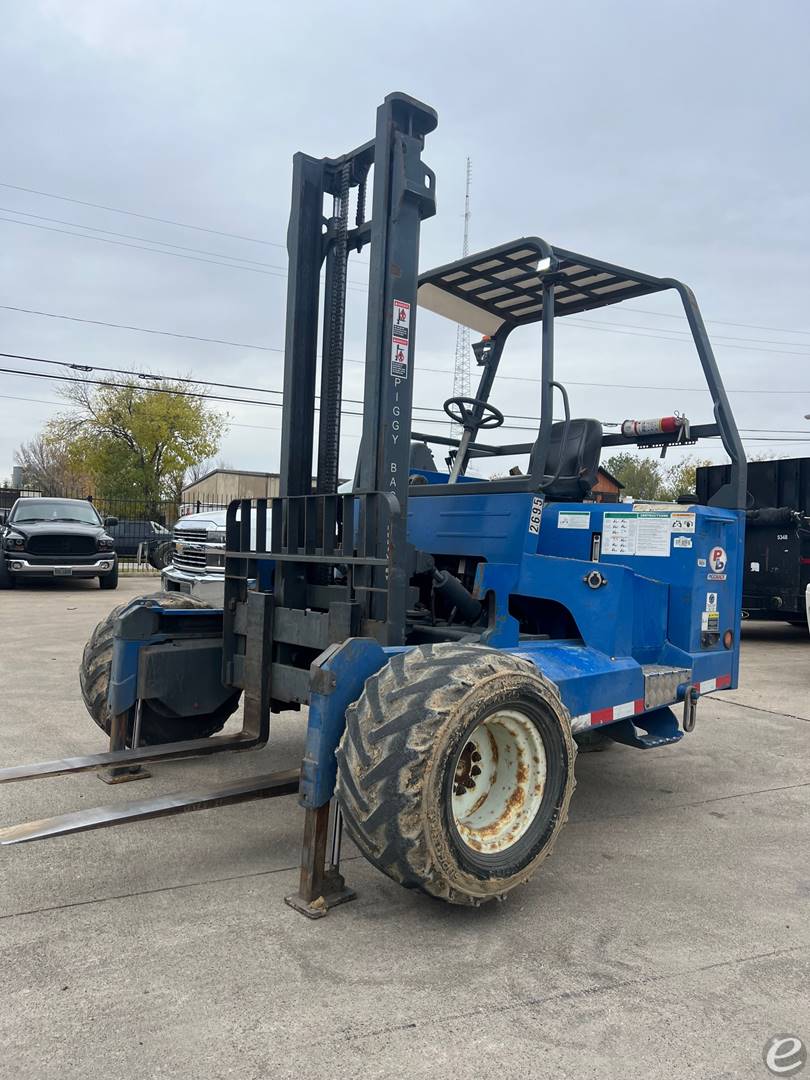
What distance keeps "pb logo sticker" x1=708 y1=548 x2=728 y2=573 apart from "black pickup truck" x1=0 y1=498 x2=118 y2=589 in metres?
14.9

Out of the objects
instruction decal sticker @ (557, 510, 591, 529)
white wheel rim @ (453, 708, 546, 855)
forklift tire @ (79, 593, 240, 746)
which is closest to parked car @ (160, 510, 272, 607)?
forklift tire @ (79, 593, 240, 746)

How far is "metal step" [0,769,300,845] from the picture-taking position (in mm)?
3002

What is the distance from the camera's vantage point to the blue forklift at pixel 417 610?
3131 millimetres

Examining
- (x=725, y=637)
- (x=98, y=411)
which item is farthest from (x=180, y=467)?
(x=725, y=637)

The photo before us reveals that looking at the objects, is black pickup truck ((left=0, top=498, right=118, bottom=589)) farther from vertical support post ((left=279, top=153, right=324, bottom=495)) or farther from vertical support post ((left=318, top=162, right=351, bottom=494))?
vertical support post ((left=318, top=162, right=351, bottom=494))

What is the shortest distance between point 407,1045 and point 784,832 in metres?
2.75

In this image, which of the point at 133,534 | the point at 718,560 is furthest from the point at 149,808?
the point at 133,534

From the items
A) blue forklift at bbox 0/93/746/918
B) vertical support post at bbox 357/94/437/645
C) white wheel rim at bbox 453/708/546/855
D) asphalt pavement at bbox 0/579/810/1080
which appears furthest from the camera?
vertical support post at bbox 357/94/437/645

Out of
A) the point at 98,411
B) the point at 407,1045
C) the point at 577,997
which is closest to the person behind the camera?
the point at 407,1045

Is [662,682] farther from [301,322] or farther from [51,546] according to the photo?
[51,546]

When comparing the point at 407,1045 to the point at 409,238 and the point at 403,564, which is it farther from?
the point at 409,238

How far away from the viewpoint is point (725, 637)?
5137mm

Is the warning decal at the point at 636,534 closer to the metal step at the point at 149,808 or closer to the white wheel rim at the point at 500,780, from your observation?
the white wheel rim at the point at 500,780

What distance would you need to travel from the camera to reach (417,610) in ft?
15.3
